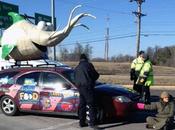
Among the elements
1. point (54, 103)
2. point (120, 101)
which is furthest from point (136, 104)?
point (54, 103)

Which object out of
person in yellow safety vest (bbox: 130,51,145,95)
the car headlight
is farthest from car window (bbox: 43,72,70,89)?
person in yellow safety vest (bbox: 130,51,145,95)

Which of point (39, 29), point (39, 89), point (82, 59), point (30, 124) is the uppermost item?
point (39, 29)

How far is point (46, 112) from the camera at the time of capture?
1234 centimetres

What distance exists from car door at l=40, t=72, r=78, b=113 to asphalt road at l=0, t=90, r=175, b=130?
1.18ft

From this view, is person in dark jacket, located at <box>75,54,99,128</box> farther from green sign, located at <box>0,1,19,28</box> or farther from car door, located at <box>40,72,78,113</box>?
green sign, located at <box>0,1,19,28</box>

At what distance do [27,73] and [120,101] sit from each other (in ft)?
9.65

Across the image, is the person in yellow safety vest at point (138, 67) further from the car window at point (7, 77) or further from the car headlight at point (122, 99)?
the car window at point (7, 77)

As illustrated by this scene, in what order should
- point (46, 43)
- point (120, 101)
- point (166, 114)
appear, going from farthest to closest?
point (46, 43), point (120, 101), point (166, 114)

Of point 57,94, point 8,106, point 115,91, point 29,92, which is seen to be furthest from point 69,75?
point 8,106

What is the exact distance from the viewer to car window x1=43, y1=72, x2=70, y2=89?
12.1 metres

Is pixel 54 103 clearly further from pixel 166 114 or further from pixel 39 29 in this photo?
pixel 39 29

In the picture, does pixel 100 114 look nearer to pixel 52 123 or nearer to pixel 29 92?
pixel 52 123

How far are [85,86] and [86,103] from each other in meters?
0.46

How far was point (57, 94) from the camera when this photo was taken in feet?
39.4
